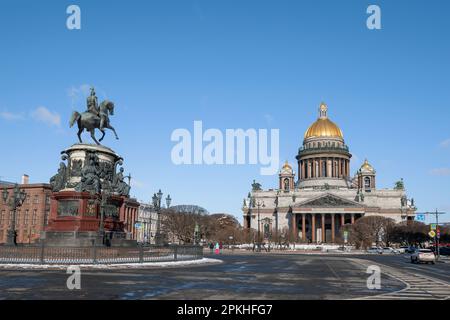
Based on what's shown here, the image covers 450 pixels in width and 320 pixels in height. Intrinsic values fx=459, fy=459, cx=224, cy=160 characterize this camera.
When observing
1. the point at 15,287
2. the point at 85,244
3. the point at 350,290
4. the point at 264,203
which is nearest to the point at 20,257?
the point at 85,244

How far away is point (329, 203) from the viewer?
5674 inches

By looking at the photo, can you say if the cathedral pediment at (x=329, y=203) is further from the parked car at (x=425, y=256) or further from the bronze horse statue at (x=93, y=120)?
the bronze horse statue at (x=93, y=120)

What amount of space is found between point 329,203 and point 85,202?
393 ft

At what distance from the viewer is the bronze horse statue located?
37719mm

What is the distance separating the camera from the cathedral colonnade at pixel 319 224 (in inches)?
5650

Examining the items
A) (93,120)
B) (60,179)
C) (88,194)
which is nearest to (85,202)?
(88,194)

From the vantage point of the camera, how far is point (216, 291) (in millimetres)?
16734

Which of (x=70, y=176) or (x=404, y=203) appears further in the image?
(x=404, y=203)

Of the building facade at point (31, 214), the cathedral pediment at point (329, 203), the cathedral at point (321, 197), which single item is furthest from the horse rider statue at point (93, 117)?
the cathedral pediment at point (329, 203)

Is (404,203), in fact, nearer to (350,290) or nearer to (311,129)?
(311,129)

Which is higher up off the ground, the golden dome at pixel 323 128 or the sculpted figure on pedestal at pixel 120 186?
the golden dome at pixel 323 128

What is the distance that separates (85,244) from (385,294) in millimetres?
21247

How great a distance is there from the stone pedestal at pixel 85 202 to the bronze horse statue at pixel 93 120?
7.73 feet

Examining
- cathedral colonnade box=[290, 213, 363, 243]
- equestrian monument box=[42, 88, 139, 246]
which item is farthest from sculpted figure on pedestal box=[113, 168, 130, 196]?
cathedral colonnade box=[290, 213, 363, 243]
